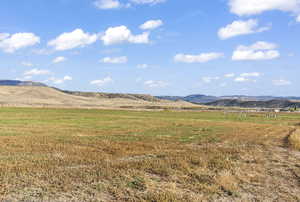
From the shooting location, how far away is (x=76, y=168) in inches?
597

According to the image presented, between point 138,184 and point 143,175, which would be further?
point 143,175

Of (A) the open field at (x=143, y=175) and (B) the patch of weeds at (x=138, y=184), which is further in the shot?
(B) the patch of weeds at (x=138, y=184)

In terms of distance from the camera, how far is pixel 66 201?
10.6m

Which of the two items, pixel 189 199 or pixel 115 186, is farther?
pixel 115 186

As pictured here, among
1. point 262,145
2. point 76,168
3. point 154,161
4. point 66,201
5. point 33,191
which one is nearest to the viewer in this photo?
point 66,201

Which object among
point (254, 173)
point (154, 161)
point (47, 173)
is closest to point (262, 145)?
point (254, 173)

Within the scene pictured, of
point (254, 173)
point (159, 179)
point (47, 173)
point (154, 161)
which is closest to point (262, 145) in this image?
point (254, 173)

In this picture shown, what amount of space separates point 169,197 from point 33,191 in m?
5.29

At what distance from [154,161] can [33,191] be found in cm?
733

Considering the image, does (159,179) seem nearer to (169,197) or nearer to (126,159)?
(169,197)

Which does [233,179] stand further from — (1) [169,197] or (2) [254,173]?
(1) [169,197]

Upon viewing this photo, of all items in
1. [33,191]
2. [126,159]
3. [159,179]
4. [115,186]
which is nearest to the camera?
[33,191]

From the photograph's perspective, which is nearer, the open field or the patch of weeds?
the open field

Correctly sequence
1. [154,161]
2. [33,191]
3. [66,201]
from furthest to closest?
[154,161]
[33,191]
[66,201]
